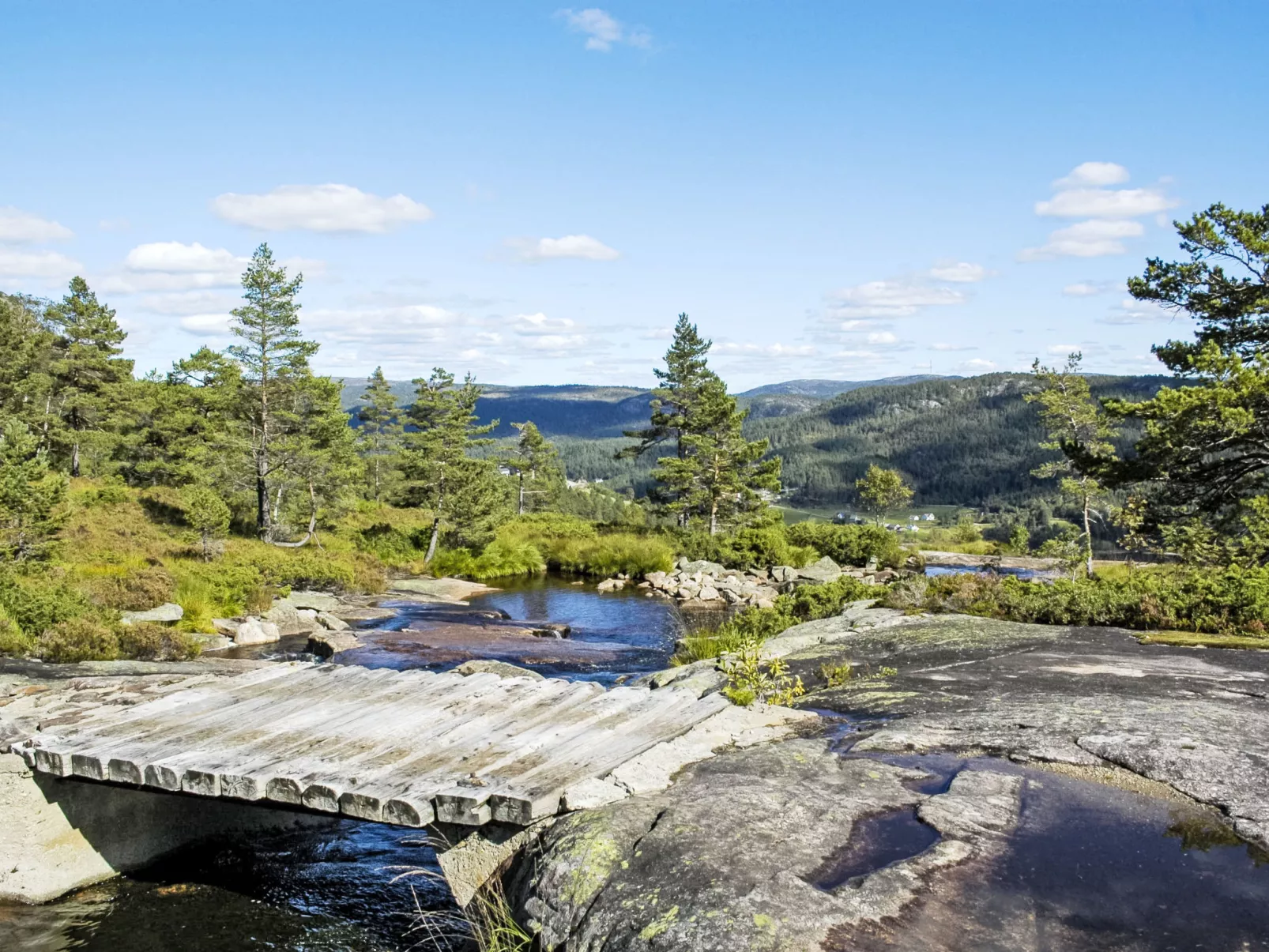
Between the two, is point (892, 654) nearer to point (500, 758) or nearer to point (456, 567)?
point (500, 758)

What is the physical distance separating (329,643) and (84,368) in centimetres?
3189

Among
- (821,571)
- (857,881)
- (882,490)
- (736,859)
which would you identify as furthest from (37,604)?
(882,490)

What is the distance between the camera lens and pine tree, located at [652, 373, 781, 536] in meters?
47.4

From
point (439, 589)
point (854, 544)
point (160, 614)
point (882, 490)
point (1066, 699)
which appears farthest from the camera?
point (882, 490)

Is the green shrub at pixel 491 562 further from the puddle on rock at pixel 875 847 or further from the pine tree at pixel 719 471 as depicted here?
the puddle on rock at pixel 875 847

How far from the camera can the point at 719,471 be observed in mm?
47625

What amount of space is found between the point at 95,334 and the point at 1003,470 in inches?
7192

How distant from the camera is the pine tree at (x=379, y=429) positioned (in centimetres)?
6222

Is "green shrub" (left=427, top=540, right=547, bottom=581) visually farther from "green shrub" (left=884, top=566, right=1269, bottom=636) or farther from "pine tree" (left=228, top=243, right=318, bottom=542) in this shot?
"green shrub" (left=884, top=566, right=1269, bottom=636)

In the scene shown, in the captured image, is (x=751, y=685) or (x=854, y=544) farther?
(x=854, y=544)

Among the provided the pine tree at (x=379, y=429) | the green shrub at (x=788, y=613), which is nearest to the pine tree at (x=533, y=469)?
the pine tree at (x=379, y=429)

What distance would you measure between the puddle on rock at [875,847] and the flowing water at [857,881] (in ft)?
0.04

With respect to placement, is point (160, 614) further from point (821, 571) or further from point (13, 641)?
point (821, 571)

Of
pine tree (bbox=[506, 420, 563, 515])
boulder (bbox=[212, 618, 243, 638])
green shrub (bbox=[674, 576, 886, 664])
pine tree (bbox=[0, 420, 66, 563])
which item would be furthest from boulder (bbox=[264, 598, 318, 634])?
pine tree (bbox=[506, 420, 563, 515])
